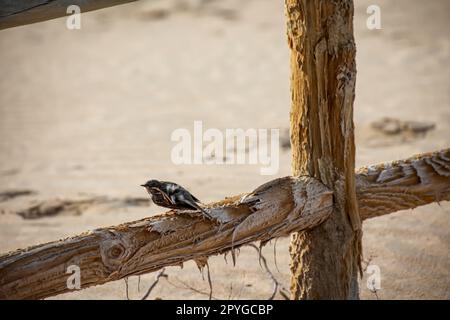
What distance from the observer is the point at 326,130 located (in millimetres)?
2992

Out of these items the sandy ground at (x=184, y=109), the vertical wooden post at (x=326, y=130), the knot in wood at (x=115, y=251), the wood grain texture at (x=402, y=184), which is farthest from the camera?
the sandy ground at (x=184, y=109)

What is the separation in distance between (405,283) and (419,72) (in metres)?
4.11

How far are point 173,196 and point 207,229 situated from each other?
0.17 metres

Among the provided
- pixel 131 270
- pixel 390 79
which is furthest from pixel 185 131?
pixel 131 270

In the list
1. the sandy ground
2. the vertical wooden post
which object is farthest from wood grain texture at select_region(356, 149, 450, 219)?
the sandy ground

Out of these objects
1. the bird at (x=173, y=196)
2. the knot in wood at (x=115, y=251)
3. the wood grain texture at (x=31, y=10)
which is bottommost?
the knot in wood at (x=115, y=251)

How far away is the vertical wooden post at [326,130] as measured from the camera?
9.62ft

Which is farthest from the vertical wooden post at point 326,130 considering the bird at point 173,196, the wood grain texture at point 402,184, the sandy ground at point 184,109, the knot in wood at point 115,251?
the sandy ground at point 184,109

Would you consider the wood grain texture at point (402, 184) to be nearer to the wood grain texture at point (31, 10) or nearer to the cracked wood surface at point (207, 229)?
the cracked wood surface at point (207, 229)

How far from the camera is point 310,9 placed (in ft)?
9.58

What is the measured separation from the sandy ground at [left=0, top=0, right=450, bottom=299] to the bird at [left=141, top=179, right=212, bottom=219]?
1189 millimetres

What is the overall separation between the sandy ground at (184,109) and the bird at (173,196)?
119 cm
